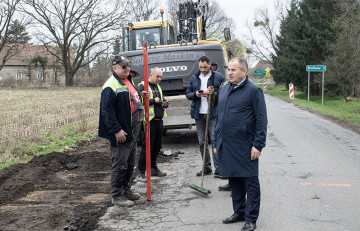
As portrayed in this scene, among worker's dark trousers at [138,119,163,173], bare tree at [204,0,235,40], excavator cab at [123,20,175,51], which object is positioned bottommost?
worker's dark trousers at [138,119,163,173]

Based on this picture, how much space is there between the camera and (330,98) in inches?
1369

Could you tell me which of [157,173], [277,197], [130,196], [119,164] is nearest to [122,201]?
[130,196]

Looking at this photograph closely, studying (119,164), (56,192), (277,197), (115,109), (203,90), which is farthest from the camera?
(203,90)

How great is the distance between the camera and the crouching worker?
5.25m

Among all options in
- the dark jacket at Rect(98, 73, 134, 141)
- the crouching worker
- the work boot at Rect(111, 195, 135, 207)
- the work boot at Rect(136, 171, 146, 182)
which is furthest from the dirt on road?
the dark jacket at Rect(98, 73, 134, 141)

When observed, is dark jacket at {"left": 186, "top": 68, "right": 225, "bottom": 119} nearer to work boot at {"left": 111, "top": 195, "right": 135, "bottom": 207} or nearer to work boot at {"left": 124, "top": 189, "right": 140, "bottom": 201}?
work boot at {"left": 124, "top": 189, "right": 140, "bottom": 201}

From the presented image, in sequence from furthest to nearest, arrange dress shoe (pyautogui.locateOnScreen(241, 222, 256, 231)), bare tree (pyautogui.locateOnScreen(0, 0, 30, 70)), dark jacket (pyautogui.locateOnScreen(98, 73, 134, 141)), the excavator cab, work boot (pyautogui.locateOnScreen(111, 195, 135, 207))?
bare tree (pyautogui.locateOnScreen(0, 0, 30, 70)) → the excavator cab → work boot (pyautogui.locateOnScreen(111, 195, 135, 207)) → dark jacket (pyautogui.locateOnScreen(98, 73, 134, 141)) → dress shoe (pyautogui.locateOnScreen(241, 222, 256, 231))

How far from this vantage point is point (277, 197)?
5762 mm

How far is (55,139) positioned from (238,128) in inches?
302

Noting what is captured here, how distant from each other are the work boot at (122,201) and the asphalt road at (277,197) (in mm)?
77

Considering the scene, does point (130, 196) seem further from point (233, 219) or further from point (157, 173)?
point (233, 219)

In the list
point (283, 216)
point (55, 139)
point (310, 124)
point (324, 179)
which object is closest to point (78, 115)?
point (55, 139)

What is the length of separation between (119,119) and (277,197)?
2.50m

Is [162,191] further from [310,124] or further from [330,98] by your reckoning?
[330,98]
